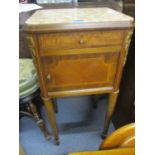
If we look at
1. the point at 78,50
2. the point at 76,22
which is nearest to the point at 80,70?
the point at 78,50

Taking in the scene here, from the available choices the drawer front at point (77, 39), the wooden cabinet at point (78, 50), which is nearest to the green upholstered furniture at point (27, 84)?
the wooden cabinet at point (78, 50)

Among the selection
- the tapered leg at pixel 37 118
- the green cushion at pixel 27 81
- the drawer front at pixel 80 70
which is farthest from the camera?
the tapered leg at pixel 37 118

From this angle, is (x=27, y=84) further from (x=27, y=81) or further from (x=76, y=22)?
(x=76, y=22)

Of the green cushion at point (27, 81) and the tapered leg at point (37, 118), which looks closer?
the green cushion at point (27, 81)

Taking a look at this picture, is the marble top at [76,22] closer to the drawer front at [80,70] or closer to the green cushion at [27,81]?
the drawer front at [80,70]

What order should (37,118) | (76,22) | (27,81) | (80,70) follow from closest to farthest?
(76,22) → (80,70) → (27,81) → (37,118)

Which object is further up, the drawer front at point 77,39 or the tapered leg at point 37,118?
the drawer front at point 77,39

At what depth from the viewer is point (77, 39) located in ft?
2.62

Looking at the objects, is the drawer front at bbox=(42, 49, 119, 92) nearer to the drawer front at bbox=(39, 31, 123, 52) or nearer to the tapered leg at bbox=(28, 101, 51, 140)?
the drawer front at bbox=(39, 31, 123, 52)

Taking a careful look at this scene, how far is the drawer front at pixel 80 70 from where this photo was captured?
86cm

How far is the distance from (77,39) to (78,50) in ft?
0.16

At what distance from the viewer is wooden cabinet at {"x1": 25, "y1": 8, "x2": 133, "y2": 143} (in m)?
0.77

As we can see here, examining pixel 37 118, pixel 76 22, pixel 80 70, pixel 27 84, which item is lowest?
pixel 37 118
